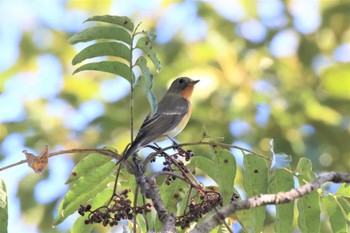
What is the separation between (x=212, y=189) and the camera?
327 centimetres

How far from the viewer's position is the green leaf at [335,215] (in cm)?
312

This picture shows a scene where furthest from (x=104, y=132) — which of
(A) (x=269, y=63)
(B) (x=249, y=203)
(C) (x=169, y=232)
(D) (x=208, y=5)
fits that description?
(B) (x=249, y=203)

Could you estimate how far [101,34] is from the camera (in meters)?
3.19

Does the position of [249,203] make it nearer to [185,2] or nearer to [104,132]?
[104,132]

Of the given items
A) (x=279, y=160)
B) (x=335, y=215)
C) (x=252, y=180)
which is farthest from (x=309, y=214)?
(x=279, y=160)

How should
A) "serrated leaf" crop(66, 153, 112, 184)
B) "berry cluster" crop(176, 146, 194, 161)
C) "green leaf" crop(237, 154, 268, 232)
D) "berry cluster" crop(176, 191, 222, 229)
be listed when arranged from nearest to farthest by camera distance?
"berry cluster" crop(176, 191, 222, 229) → "green leaf" crop(237, 154, 268, 232) → "serrated leaf" crop(66, 153, 112, 184) → "berry cluster" crop(176, 146, 194, 161)

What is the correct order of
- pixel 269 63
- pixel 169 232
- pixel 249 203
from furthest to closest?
pixel 269 63
pixel 169 232
pixel 249 203

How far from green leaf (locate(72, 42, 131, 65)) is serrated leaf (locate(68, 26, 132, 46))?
0.11ft

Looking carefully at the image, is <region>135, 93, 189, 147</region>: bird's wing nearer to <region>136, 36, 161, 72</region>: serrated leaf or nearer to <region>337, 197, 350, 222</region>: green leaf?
<region>136, 36, 161, 72</region>: serrated leaf

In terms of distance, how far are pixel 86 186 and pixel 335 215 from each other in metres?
1.16

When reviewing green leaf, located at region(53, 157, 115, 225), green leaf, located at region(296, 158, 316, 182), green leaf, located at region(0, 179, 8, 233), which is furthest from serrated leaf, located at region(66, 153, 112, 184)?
green leaf, located at region(296, 158, 316, 182)

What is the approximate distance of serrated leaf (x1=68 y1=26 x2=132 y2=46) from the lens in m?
3.17

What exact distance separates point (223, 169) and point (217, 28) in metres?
4.83

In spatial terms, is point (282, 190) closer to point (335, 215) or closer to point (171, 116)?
point (335, 215)
